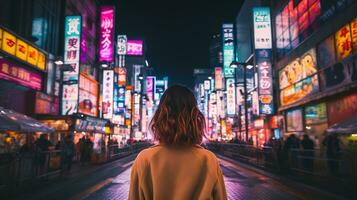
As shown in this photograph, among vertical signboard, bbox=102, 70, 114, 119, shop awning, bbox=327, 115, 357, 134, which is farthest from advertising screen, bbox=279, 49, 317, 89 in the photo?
vertical signboard, bbox=102, 70, 114, 119

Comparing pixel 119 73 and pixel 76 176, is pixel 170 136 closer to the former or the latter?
pixel 76 176

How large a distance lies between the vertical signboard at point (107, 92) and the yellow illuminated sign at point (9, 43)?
57.6 ft

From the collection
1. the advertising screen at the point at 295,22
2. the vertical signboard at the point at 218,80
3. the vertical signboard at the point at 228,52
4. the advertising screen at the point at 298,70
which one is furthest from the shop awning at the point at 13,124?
the vertical signboard at the point at 218,80

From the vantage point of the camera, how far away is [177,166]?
2238mm

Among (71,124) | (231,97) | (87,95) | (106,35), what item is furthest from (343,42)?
(231,97)

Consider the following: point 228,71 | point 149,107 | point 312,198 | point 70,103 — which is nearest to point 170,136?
point 312,198

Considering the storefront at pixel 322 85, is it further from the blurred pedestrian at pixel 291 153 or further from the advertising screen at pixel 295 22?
the blurred pedestrian at pixel 291 153

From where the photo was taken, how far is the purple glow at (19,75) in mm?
21219

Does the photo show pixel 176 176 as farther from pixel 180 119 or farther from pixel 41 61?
pixel 41 61

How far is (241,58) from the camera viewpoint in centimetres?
5588

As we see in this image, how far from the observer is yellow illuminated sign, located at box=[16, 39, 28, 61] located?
2270cm

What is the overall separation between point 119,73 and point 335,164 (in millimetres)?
42120

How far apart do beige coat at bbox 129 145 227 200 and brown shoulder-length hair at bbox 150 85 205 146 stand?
0.22 feet

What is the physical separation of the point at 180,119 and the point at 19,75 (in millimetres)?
23730
